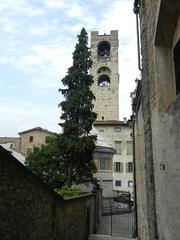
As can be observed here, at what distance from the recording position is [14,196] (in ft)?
21.4

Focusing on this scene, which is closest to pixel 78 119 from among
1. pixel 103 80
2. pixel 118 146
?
pixel 118 146

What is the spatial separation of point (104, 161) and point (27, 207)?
92.8ft

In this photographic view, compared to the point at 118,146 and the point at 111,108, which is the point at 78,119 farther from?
the point at 111,108

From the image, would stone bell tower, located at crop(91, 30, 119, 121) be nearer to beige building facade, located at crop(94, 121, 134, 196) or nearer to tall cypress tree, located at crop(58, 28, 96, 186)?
beige building facade, located at crop(94, 121, 134, 196)

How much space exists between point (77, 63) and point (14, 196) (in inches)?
622

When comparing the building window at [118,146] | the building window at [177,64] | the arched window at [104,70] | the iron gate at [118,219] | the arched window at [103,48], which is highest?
the arched window at [103,48]

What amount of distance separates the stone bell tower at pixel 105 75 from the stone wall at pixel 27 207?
138 ft

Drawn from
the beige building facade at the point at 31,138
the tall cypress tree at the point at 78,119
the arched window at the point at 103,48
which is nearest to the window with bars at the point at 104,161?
the tall cypress tree at the point at 78,119

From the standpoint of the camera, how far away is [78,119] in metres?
20.3

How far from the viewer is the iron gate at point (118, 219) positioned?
16.9 meters

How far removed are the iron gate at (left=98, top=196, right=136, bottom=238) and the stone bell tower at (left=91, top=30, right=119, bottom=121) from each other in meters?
A: 24.0

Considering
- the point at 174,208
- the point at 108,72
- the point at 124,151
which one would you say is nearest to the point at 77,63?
the point at 174,208

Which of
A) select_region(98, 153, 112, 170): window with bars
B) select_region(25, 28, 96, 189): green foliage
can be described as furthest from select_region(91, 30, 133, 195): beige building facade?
select_region(25, 28, 96, 189): green foliage

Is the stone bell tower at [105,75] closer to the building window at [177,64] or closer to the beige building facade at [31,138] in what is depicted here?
the beige building facade at [31,138]
